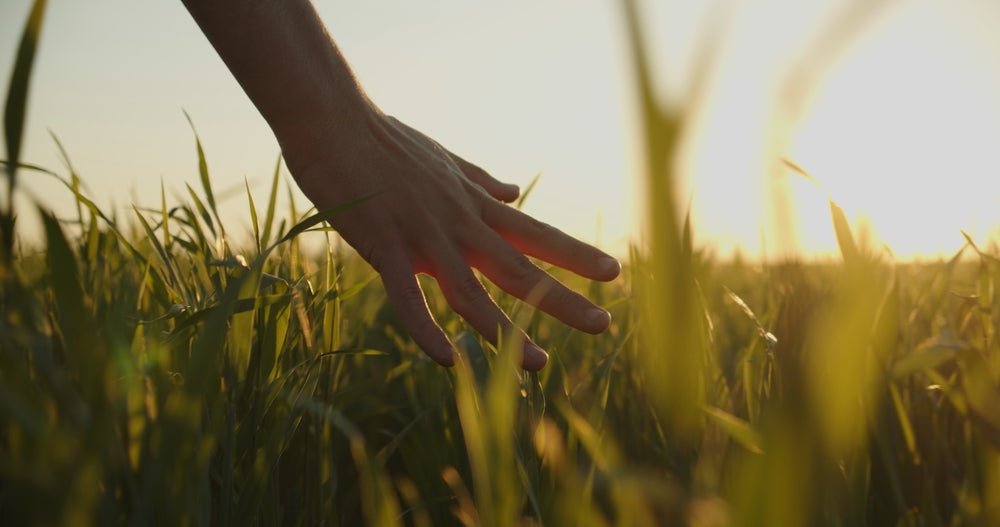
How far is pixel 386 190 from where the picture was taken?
139cm

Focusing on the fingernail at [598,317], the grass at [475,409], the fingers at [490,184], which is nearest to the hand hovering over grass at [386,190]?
the fingernail at [598,317]

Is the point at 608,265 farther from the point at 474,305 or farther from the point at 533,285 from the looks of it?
the point at 474,305

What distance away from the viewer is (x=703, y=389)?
43.5 inches

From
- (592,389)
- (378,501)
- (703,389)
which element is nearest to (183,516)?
(378,501)

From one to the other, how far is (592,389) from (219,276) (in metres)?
0.74

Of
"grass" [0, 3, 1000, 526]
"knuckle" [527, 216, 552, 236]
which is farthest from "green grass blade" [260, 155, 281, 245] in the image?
"knuckle" [527, 216, 552, 236]

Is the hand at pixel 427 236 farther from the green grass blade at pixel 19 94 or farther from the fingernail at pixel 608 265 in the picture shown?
the green grass blade at pixel 19 94

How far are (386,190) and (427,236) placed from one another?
111mm

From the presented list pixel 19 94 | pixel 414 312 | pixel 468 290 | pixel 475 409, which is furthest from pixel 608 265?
pixel 19 94

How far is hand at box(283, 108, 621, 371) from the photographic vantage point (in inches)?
51.4

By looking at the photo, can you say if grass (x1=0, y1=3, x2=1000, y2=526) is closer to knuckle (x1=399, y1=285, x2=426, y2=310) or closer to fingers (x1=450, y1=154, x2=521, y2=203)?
knuckle (x1=399, y1=285, x2=426, y2=310)

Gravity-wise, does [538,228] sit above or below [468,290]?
above

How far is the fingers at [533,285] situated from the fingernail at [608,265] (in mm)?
94

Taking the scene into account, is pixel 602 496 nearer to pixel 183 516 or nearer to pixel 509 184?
pixel 183 516
